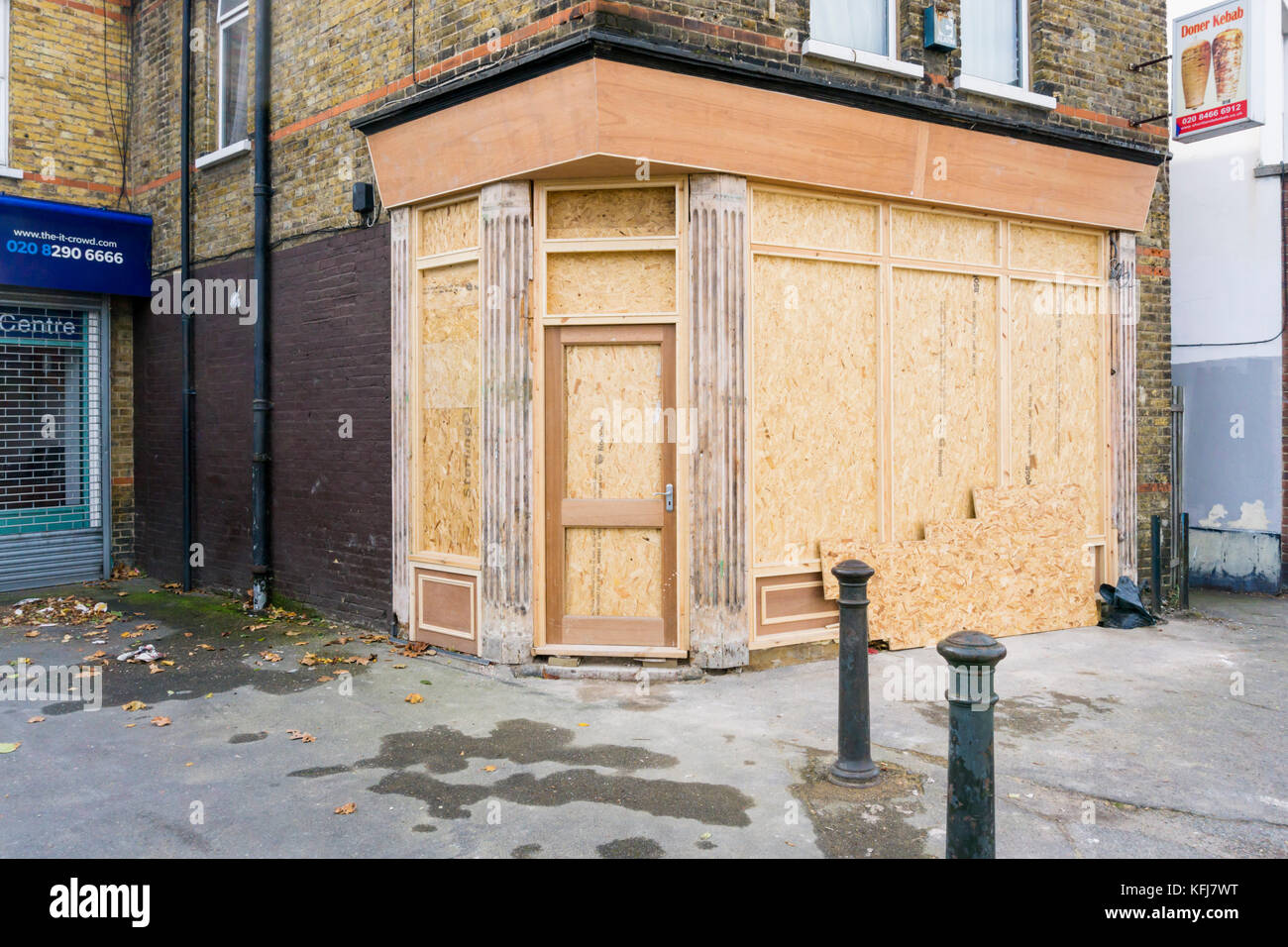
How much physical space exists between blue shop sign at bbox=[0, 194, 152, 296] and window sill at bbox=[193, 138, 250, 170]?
1.48 metres

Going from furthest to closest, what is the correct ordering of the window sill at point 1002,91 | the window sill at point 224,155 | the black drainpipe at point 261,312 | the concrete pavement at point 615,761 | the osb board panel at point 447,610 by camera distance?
the window sill at point 224,155 → the black drainpipe at point 261,312 → the window sill at point 1002,91 → the osb board panel at point 447,610 → the concrete pavement at point 615,761

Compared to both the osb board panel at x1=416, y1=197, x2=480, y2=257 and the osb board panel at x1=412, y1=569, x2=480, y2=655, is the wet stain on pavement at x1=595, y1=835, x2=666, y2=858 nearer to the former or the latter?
the osb board panel at x1=412, y1=569, x2=480, y2=655

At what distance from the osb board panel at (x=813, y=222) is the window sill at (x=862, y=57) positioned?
1.13 meters

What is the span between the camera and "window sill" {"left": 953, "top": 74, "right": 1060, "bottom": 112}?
8.36 meters

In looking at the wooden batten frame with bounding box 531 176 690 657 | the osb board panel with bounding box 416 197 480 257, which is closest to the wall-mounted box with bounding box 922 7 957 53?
the wooden batten frame with bounding box 531 176 690 657

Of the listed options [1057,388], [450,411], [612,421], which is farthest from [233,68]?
[1057,388]

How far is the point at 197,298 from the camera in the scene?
35.8 feet

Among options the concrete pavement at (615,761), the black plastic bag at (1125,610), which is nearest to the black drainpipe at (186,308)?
the concrete pavement at (615,761)

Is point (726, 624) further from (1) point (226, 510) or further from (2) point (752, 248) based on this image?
(1) point (226, 510)

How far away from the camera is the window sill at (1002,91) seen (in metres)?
8.36

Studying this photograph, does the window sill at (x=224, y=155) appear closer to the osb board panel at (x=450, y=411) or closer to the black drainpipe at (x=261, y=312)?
the black drainpipe at (x=261, y=312)

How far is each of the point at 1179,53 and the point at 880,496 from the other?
6.33 meters

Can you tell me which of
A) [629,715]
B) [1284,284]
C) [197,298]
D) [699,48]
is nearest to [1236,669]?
[629,715]

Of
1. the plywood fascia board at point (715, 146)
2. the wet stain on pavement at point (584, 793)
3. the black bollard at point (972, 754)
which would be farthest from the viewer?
the plywood fascia board at point (715, 146)
